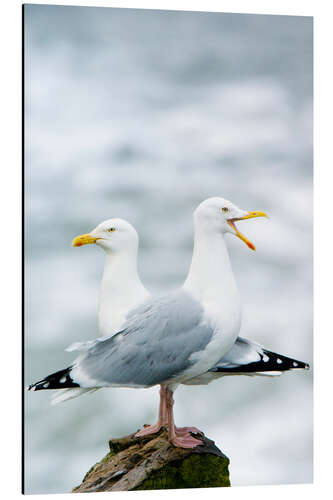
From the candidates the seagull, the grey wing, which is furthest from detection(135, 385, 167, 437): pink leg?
the grey wing

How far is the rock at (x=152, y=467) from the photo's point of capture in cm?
375

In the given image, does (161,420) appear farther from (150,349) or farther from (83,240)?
(83,240)

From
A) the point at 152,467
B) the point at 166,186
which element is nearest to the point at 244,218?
the point at 166,186

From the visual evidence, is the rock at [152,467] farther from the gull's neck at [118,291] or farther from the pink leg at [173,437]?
the gull's neck at [118,291]

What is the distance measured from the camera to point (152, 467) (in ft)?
12.3

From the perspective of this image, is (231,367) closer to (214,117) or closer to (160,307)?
(160,307)

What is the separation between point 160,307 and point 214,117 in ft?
2.88

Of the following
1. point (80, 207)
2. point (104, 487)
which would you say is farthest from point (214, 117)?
point (104, 487)

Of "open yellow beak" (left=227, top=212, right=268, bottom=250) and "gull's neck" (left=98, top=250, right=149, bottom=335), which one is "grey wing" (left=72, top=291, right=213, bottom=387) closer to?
"gull's neck" (left=98, top=250, right=149, bottom=335)

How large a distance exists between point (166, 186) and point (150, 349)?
729 millimetres

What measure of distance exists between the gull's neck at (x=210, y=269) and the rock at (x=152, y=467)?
597 mm

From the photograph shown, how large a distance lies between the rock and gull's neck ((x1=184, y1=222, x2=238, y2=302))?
597mm

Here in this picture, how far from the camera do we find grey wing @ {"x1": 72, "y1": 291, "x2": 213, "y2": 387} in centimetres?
362
